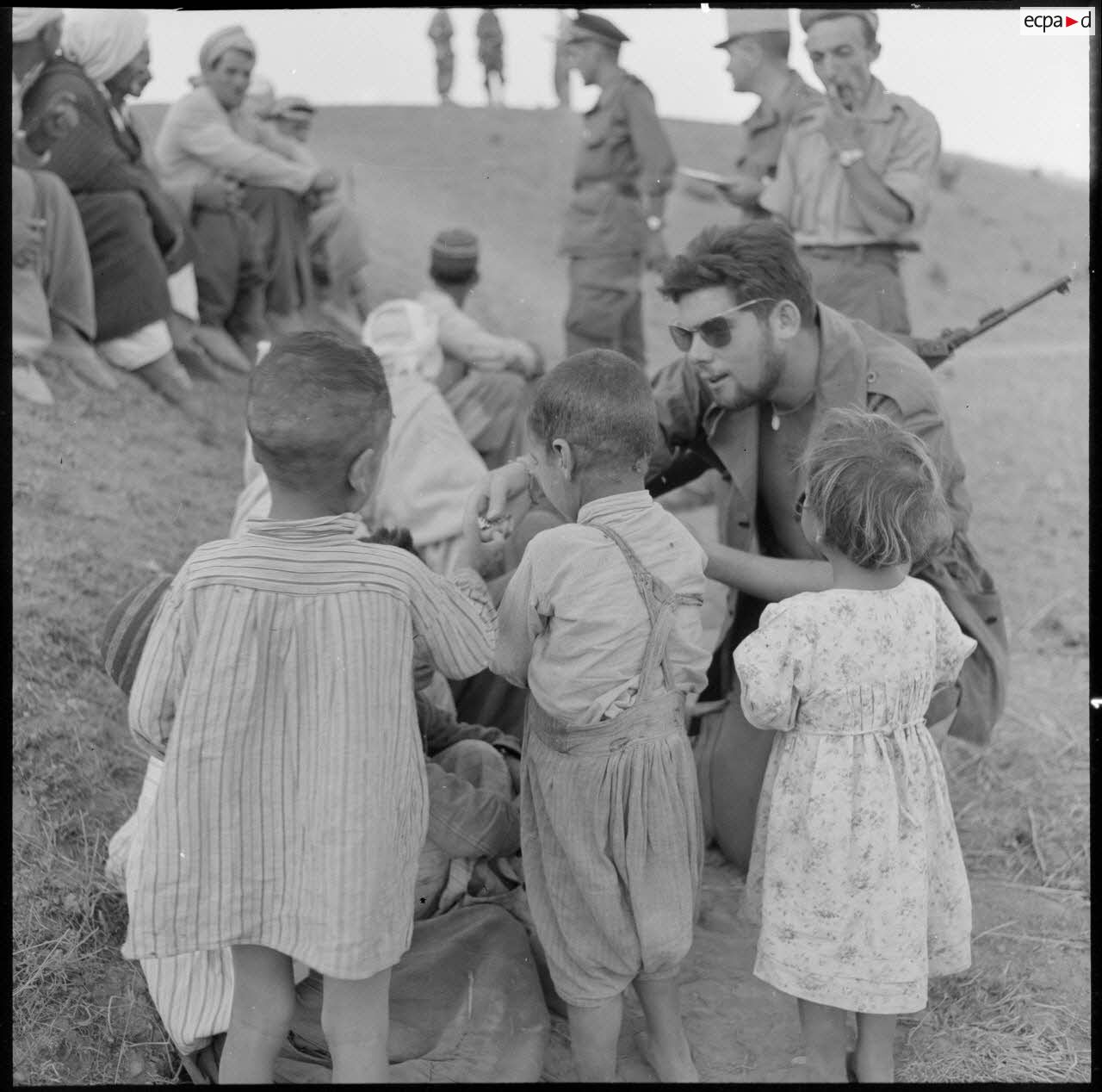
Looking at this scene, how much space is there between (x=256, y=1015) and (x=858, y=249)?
15.4ft

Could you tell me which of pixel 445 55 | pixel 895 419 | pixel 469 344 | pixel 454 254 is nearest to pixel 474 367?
pixel 469 344

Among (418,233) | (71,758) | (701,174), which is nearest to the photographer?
(71,758)

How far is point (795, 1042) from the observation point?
107 inches

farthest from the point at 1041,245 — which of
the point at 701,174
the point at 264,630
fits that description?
the point at 264,630

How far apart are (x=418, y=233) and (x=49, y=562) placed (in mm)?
9161

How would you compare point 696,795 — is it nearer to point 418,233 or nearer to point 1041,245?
point 418,233

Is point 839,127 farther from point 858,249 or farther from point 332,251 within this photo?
point 332,251

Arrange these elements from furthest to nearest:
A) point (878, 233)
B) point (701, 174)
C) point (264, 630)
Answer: point (701, 174) → point (878, 233) → point (264, 630)

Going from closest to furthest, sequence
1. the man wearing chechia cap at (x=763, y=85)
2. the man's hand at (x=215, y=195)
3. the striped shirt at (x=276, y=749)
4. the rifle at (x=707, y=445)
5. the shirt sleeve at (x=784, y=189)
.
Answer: the striped shirt at (x=276, y=749) → the rifle at (x=707, y=445) → the shirt sleeve at (x=784, y=189) → the man wearing chechia cap at (x=763, y=85) → the man's hand at (x=215, y=195)

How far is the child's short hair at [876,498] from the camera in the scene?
91.4 inches

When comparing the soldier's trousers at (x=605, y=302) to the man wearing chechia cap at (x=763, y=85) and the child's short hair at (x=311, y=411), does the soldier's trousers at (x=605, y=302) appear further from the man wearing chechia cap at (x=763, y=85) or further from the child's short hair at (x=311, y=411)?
the child's short hair at (x=311, y=411)

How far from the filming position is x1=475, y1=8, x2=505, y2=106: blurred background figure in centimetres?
1512

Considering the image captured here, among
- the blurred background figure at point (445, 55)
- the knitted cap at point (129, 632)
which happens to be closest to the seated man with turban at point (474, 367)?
the knitted cap at point (129, 632)

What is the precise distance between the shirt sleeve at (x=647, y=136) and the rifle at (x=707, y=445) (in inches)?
144
